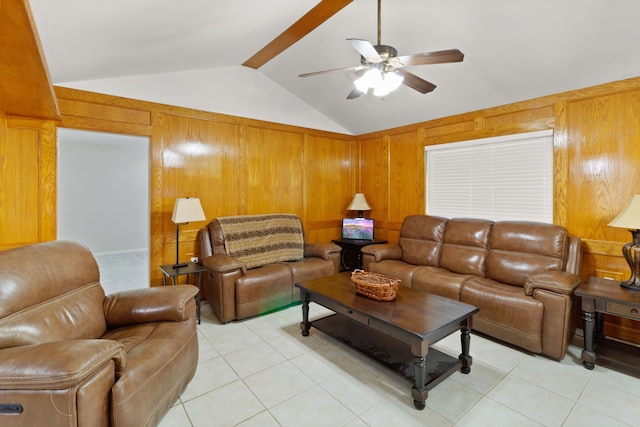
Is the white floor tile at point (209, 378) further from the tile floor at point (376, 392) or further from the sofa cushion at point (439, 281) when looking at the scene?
the sofa cushion at point (439, 281)

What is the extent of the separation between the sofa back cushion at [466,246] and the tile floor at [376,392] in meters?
0.90

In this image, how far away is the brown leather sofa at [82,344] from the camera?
4.02ft

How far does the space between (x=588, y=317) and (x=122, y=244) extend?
27.1 feet

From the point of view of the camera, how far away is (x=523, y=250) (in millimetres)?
3115

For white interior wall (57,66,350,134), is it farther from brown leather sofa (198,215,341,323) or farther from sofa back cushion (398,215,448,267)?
sofa back cushion (398,215,448,267)

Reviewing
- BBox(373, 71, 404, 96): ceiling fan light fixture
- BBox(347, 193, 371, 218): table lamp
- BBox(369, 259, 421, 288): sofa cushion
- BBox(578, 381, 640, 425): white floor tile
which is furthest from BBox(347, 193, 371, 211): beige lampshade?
BBox(578, 381, 640, 425): white floor tile

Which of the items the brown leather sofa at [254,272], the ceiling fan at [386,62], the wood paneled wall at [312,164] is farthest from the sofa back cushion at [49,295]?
the ceiling fan at [386,62]

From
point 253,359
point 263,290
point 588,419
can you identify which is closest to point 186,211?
point 263,290

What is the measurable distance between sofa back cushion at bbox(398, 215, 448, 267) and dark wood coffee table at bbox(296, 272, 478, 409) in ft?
4.19

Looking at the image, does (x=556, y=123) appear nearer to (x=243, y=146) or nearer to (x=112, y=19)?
(x=243, y=146)

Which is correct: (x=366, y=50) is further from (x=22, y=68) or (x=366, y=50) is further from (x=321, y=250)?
(x=321, y=250)

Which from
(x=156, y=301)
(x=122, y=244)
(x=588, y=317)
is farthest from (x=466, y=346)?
(x=122, y=244)

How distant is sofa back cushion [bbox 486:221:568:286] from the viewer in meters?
2.93

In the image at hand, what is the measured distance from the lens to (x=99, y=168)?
6742mm
